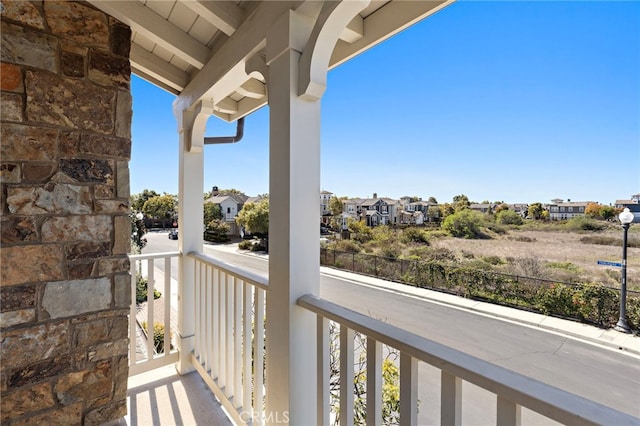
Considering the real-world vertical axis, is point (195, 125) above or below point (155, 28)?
A: below

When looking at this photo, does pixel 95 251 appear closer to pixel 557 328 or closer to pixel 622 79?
pixel 557 328

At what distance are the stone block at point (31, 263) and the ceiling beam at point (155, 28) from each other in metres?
1.32

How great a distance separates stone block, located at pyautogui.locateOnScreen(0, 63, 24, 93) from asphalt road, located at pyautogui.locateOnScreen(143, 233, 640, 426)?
1.55m

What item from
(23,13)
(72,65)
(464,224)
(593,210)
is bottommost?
(464,224)

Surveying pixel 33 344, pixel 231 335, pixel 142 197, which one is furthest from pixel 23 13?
pixel 142 197

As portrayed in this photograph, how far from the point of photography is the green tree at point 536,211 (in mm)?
1583

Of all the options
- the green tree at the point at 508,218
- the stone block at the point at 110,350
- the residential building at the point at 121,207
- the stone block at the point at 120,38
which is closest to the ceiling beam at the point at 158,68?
the residential building at the point at 121,207

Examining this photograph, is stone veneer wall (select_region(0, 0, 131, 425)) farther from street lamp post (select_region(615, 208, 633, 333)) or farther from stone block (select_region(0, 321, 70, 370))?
street lamp post (select_region(615, 208, 633, 333))

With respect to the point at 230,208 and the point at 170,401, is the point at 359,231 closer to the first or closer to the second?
the point at 170,401

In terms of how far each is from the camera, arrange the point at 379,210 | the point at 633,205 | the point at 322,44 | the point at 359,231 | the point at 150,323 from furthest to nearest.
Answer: the point at 379,210 → the point at 359,231 → the point at 150,323 → the point at 322,44 → the point at 633,205

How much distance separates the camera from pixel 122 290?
188 centimetres

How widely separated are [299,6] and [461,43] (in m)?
2.31

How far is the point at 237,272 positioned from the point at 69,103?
1333 mm

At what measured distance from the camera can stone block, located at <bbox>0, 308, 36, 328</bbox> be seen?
1538 mm
